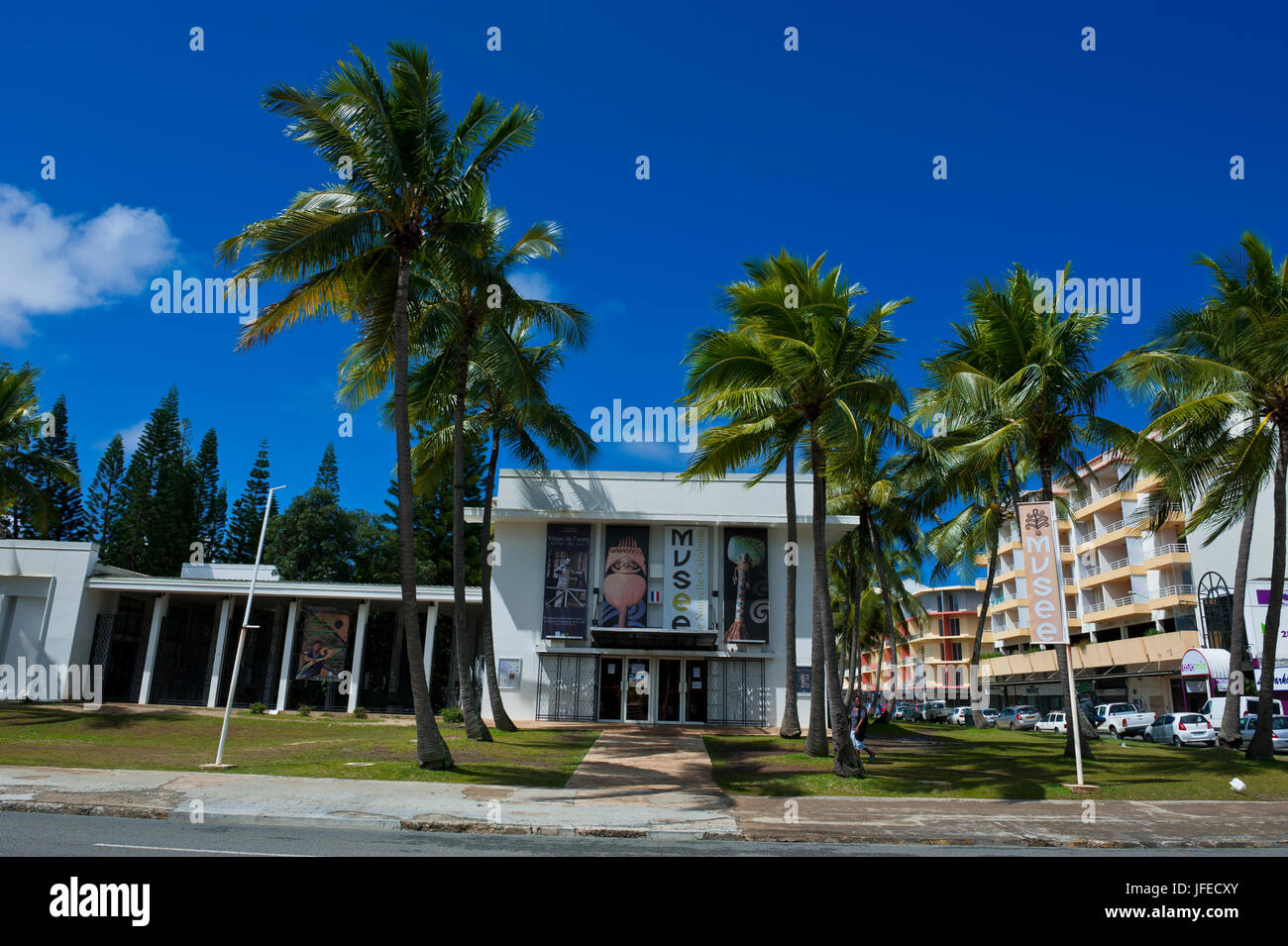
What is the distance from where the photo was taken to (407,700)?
31328mm

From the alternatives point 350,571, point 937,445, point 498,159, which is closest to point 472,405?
point 498,159

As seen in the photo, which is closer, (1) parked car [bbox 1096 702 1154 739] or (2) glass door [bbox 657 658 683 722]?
(2) glass door [bbox 657 658 683 722]

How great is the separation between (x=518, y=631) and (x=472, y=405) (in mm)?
7332

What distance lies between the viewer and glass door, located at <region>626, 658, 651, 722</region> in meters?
25.9

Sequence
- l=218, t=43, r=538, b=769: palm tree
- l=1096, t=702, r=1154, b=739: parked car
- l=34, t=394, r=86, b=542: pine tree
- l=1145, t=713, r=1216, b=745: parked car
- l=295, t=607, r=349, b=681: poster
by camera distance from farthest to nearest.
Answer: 1. l=34, t=394, r=86, b=542: pine tree
2. l=1096, t=702, r=1154, b=739: parked car
3. l=1145, t=713, r=1216, b=745: parked car
4. l=295, t=607, r=349, b=681: poster
5. l=218, t=43, r=538, b=769: palm tree

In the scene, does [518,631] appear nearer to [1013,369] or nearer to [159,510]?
[1013,369]

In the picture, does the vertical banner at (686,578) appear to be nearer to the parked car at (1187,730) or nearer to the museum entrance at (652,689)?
the museum entrance at (652,689)

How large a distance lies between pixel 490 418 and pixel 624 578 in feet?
21.8

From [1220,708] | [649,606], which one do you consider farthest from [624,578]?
[1220,708]

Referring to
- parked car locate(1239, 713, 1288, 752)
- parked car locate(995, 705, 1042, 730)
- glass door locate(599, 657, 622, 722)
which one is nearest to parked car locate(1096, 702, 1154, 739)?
parked car locate(995, 705, 1042, 730)

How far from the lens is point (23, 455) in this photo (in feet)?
90.4

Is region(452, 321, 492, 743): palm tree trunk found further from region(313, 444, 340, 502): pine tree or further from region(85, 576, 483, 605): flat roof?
region(313, 444, 340, 502): pine tree

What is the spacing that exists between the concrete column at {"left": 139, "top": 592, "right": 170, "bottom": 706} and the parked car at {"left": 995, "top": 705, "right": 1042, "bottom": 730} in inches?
1455
